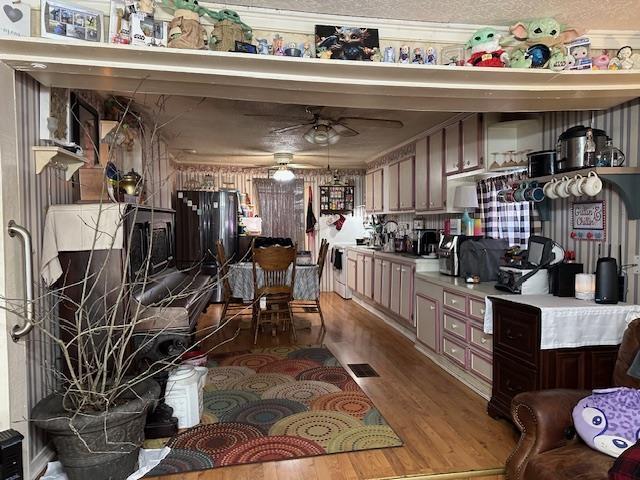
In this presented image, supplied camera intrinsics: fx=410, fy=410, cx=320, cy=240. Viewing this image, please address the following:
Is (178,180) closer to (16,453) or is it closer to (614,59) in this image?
(16,453)

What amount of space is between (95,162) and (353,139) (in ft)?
10.0

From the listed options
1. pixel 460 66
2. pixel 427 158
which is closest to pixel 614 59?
pixel 460 66

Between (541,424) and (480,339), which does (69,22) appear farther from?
(480,339)

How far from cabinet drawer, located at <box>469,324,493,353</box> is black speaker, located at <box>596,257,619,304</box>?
75cm

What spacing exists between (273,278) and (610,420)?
339 cm

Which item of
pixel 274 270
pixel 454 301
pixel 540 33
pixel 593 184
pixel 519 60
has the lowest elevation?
pixel 454 301

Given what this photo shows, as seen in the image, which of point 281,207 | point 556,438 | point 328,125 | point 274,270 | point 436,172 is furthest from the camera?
point 281,207

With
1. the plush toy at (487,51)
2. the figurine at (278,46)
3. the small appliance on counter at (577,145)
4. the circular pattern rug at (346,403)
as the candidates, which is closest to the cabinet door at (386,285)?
the circular pattern rug at (346,403)

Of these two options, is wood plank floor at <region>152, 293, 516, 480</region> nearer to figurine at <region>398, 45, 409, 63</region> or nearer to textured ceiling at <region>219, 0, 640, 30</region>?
figurine at <region>398, 45, 409, 63</region>

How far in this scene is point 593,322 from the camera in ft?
7.62

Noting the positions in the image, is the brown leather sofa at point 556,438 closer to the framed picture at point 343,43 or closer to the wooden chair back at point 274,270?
the framed picture at point 343,43

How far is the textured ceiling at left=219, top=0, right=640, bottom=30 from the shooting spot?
190cm

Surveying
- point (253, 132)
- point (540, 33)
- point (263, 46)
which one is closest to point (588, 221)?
point (540, 33)

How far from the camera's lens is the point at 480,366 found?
3000 millimetres
